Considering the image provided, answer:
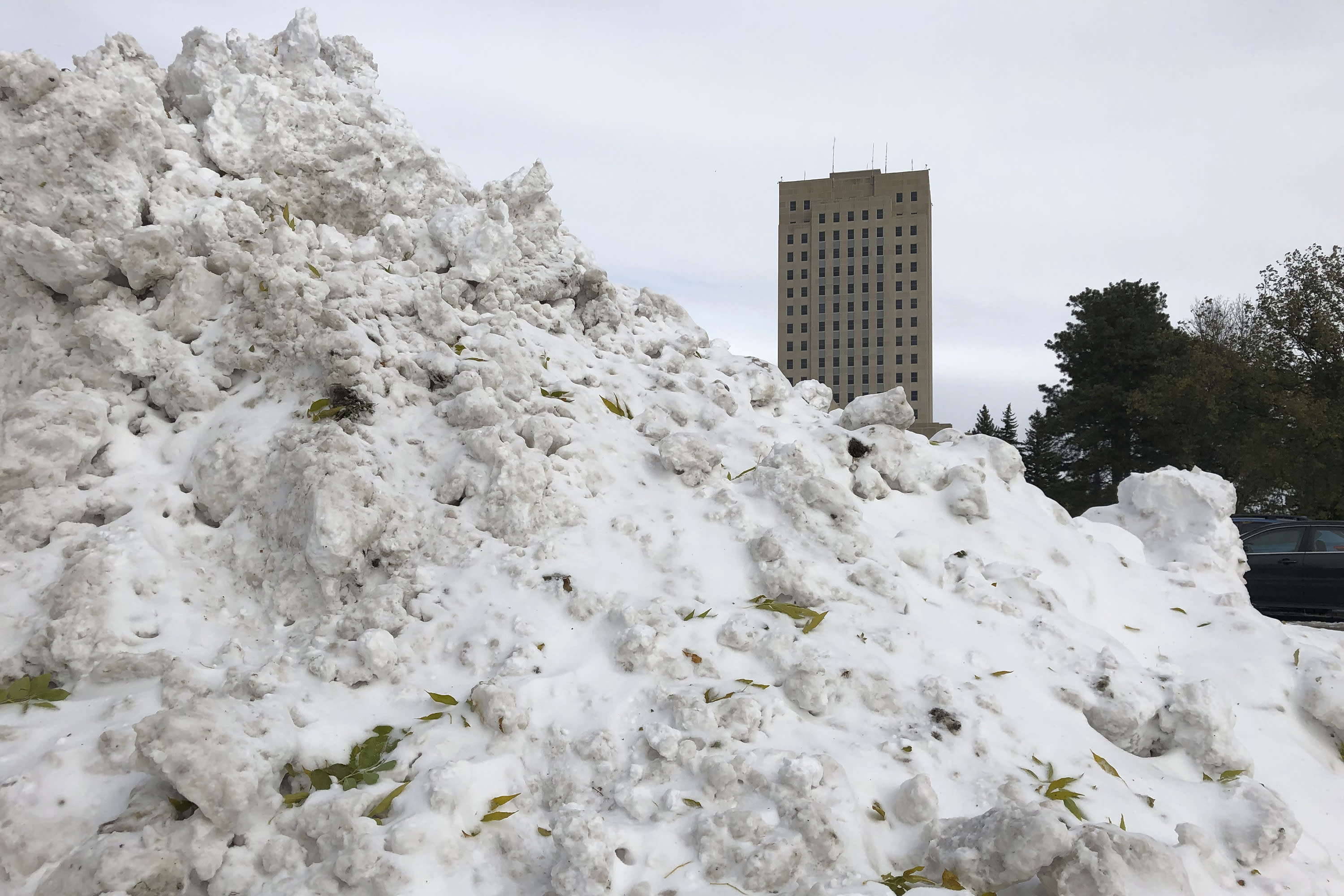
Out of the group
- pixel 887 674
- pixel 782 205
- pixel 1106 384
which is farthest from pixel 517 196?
pixel 782 205

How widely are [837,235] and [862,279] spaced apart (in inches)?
175

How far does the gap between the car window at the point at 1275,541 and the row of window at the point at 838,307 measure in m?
62.3

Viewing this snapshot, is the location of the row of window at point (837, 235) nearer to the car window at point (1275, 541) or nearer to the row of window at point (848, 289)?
the row of window at point (848, 289)

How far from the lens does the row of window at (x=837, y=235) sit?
66.9 meters

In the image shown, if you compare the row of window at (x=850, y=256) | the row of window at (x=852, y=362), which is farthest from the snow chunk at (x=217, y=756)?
the row of window at (x=850, y=256)

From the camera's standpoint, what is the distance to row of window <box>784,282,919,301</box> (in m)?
67.8

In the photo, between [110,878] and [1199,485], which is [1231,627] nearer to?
[1199,485]

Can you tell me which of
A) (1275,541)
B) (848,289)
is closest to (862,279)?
(848,289)

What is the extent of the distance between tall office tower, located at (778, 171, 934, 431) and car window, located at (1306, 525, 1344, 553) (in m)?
58.4

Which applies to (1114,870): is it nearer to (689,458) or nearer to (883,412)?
(689,458)

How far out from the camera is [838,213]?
68.8 meters

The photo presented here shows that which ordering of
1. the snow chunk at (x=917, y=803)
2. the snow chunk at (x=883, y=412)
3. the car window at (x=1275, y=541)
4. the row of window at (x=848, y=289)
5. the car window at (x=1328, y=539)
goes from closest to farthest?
the snow chunk at (x=917, y=803), the snow chunk at (x=883, y=412), the car window at (x=1328, y=539), the car window at (x=1275, y=541), the row of window at (x=848, y=289)

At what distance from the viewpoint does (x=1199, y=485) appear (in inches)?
203

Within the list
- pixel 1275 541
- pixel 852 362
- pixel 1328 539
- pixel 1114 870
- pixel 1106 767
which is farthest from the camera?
pixel 852 362
